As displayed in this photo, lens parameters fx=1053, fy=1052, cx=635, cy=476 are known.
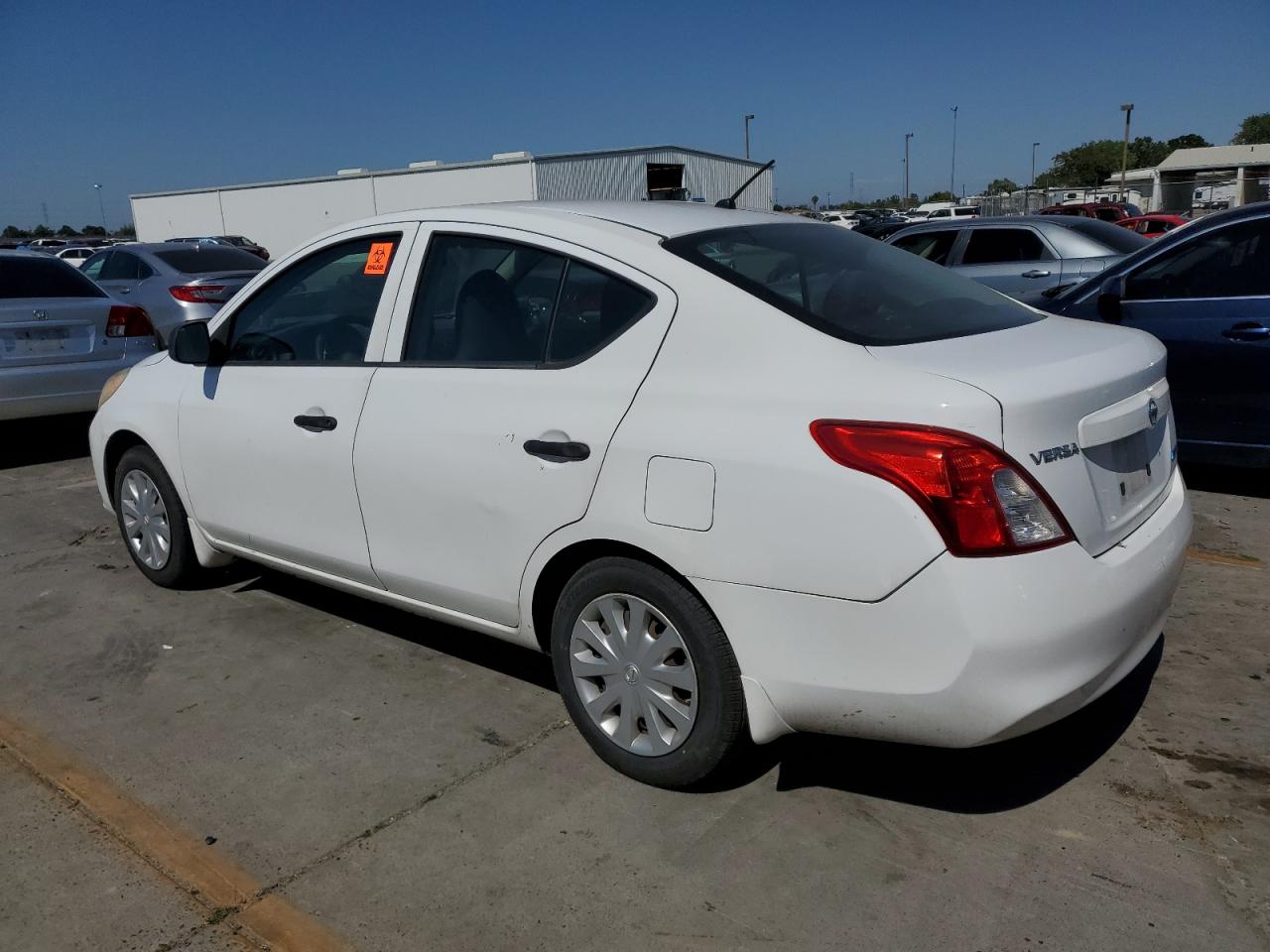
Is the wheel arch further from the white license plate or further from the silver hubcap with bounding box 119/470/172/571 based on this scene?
the white license plate

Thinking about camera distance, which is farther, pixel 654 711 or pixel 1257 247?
pixel 1257 247

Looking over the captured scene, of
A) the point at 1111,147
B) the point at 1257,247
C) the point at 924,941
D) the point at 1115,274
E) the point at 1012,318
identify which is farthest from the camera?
the point at 1111,147

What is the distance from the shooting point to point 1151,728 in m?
3.34

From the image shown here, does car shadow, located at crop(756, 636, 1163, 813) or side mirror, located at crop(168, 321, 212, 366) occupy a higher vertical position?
side mirror, located at crop(168, 321, 212, 366)

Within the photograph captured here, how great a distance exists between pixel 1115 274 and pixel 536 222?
4230 mm

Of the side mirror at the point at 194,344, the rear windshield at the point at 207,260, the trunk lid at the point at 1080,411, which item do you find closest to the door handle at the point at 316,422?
the side mirror at the point at 194,344

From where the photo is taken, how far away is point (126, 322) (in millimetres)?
8469

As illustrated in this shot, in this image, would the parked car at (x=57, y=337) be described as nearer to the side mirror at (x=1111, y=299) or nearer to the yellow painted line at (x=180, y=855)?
the yellow painted line at (x=180, y=855)

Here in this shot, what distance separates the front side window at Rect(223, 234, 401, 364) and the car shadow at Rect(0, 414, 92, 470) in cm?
508

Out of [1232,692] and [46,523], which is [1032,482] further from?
[46,523]

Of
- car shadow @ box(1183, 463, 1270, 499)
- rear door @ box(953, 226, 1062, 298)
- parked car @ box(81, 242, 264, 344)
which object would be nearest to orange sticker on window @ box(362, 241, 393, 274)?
car shadow @ box(1183, 463, 1270, 499)

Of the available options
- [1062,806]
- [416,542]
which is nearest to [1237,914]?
[1062,806]

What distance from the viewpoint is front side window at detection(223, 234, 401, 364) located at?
3.78 m

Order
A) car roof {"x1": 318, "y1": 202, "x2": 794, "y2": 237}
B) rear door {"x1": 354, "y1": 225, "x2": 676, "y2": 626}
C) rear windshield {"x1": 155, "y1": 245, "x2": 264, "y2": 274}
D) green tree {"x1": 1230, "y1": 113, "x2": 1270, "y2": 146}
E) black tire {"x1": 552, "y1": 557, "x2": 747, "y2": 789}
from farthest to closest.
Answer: green tree {"x1": 1230, "y1": 113, "x2": 1270, "y2": 146}
rear windshield {"x1": 155, "y1": 245, "x2": 264, "y2": 274}
car roof {"x1": 318, "y1": 202, "x2": 794, "y2": 237}
rear door {"x1": 354, "y1": 225, "x2": 676, "y2": 626}
black tire {"x1": 552, "y1": 557, "x2": 747, "y2": 789}
